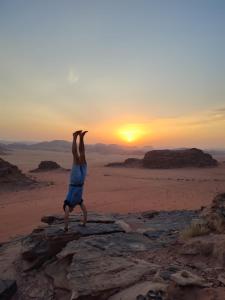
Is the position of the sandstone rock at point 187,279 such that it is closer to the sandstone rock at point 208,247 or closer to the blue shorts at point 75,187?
the sandstone rock at point 208,247

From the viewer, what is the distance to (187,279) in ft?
15.7

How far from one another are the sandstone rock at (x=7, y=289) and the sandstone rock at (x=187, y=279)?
2959 mm

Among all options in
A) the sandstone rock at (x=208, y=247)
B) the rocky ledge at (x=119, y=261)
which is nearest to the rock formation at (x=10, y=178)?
the rocky ledge at (x=119, y=261)

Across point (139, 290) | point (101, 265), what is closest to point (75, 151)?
point (101, 265)

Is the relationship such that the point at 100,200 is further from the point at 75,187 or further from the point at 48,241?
the point at 48,241

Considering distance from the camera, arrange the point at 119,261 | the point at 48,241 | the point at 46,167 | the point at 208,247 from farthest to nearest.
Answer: the point at 46,167 < the point at 48,241 < the point at 119,261 < the point at 208,247

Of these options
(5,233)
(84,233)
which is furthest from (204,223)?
(5,233)

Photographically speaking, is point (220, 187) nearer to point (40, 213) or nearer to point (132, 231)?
point (40, 213)

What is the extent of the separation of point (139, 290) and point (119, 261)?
1007 millimetres

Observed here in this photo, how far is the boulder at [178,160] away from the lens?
35469mm

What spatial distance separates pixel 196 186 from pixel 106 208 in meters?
8.09

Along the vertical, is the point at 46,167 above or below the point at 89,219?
above

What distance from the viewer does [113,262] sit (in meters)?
5.87

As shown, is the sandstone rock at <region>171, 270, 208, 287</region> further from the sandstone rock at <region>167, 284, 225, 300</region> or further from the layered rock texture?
the layered rock texture
